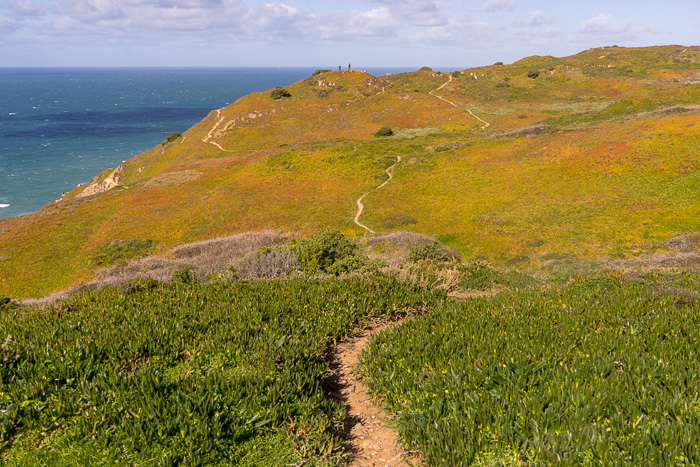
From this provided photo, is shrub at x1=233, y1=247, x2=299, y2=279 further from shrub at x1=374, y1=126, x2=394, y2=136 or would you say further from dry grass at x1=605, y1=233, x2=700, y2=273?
shrub at x1=374, y1=126, x2=394, y2=136

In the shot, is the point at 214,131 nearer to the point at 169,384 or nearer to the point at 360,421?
the point at 169,384

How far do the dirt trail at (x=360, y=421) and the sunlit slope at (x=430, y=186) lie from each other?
23647 mm

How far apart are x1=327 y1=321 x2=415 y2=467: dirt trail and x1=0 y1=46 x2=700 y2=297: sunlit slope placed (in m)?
23.6

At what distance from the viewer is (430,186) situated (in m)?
45.3

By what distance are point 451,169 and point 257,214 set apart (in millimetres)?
25181

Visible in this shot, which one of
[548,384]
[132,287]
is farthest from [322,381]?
[132,287]

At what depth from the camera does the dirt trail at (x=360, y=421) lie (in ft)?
15.9

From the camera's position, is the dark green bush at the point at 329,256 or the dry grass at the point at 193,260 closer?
the dark green bush at the point at 329,256

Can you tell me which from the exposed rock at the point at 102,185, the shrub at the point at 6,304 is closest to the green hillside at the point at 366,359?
the shrub at the point at 6,304

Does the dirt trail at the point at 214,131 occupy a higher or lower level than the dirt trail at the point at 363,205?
higher

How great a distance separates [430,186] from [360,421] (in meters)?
41.6

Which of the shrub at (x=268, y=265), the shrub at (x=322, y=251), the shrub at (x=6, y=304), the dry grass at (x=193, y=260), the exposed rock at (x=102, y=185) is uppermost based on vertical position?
the shrub at (x=322, y=251)

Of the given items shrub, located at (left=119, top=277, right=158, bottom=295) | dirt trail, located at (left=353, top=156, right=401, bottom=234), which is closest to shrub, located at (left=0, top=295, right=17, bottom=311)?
shrub, located at (left=119, top=277, right=158, bottom=295)

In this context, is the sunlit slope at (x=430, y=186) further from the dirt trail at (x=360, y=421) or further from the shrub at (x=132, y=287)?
the shrub at (x=132, y=287)
